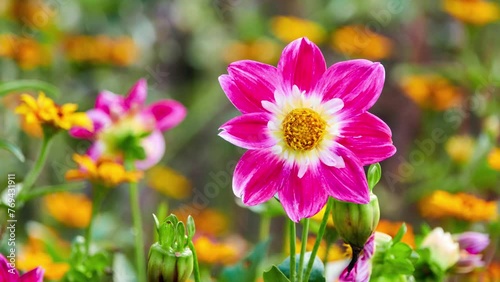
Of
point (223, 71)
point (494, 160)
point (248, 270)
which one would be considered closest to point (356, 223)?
point (248, 270)

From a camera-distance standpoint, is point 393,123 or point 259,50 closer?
point 259,50

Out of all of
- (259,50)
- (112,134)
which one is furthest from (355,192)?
(259,50)

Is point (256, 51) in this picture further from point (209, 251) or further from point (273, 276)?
point (273, 276)

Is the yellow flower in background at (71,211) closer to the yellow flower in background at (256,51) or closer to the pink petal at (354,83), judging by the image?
the yellow flower in background at (256,51)

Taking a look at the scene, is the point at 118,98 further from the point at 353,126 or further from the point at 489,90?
the point at 489,90

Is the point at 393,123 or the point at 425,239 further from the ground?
the point at 393,123

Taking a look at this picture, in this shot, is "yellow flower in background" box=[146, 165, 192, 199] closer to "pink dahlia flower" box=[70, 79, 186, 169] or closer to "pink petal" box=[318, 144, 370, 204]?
"pink dahlia flower" box=[70, 79, 186, 169]
